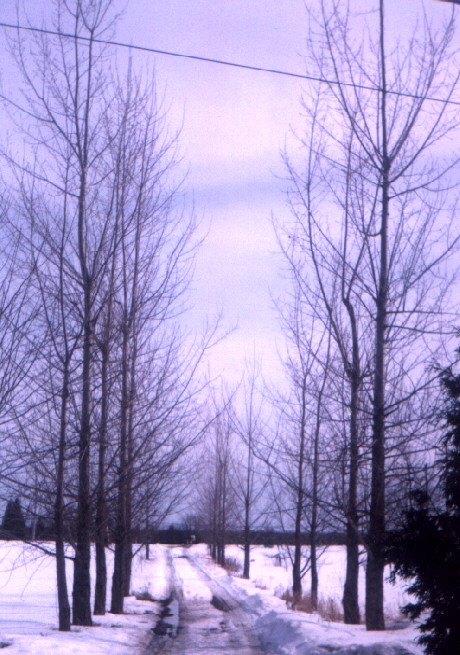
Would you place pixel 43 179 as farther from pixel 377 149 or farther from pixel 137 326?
pixel 377 149

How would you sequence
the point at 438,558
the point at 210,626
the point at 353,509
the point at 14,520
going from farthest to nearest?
1. the point at 210,626
2. the point at 14,520
3. the point at 353,509
4. the point at 438,558

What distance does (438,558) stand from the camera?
22.5 ft

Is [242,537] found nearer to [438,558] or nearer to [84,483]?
[84,483]

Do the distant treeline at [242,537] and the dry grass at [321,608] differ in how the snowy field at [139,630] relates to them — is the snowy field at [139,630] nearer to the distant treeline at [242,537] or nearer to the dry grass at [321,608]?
the dry grass at [321,608]

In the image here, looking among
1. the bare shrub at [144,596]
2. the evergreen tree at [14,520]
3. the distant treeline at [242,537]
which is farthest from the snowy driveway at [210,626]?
the evergreen tree at [14,520]

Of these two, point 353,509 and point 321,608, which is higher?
point 353,509

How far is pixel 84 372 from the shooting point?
456 inches

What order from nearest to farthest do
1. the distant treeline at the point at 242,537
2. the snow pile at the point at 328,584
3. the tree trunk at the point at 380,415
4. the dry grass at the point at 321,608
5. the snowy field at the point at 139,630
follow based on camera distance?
1. the snowy field at the point at 139,630
2. the tree trunk at the point at 380,415
3. the dry grass at the point at 321,608
4. the snow pile at the point at 328,584
5. the distant treeline at the point at 242,537

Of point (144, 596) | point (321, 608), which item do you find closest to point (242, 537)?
point (144, 596)

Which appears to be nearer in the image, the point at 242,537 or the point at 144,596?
the point at 144,596

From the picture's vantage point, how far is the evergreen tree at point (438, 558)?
6773 millimetres

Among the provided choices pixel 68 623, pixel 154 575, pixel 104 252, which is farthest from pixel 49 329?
pixel 154 575

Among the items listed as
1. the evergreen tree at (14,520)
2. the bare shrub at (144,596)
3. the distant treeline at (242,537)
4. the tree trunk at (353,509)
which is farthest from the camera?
the bare shrub at (144,596)

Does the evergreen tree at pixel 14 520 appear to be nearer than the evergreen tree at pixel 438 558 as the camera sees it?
No
